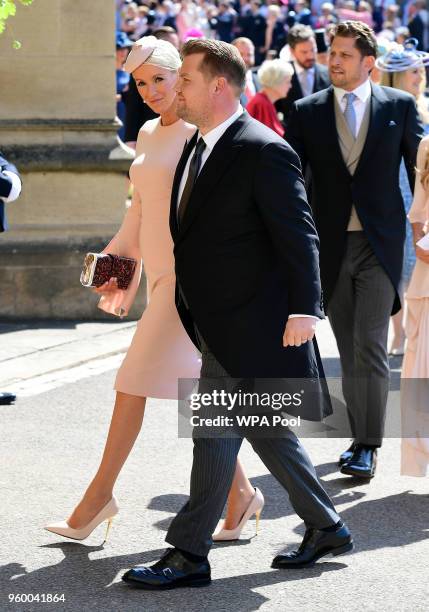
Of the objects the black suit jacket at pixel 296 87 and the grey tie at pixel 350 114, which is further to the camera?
the black suit jacket at pixel 296 87

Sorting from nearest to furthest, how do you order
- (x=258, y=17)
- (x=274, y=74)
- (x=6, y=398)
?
1. (x=6, y=398)
2. (x=274, y=74)
3. (x=258, y=17)

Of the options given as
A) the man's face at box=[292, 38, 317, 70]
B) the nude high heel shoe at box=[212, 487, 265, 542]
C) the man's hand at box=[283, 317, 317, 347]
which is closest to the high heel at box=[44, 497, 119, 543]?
the nude high heel shoe at box=[212, 487, 265, 542]

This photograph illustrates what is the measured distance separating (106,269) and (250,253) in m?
0.81

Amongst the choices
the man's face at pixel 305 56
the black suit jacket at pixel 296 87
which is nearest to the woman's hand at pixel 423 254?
the black suit jacket at pixel 296 87

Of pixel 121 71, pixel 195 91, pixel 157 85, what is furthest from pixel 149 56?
pixel 121 71

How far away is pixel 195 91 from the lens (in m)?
5.01

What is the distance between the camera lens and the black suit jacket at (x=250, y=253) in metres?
4.89

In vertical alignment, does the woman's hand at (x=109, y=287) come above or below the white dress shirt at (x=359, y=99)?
below

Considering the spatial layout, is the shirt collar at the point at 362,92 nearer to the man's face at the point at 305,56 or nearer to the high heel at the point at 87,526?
the high heel at the point at 87,526

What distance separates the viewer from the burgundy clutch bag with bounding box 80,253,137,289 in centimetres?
553

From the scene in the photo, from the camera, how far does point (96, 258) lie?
5504 mm

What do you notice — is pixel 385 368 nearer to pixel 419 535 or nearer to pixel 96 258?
pixel 419 535

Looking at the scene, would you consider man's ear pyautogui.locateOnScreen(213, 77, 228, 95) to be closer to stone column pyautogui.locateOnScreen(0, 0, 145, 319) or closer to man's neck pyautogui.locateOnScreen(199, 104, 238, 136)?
man's neck pyautogui.locateOnScreen(199, 104, 238, 136)
